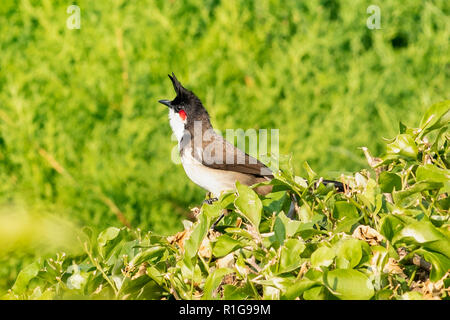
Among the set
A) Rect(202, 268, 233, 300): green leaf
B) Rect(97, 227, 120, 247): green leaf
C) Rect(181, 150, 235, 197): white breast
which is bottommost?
Rect(181, 150, 235, 197): white breast

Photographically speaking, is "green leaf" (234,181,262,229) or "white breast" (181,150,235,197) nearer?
"green leaf" (234,181,262,229)

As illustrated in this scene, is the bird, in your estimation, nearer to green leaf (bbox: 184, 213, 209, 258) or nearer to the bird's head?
the bird's head

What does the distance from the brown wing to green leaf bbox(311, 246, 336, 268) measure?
84.1 inches

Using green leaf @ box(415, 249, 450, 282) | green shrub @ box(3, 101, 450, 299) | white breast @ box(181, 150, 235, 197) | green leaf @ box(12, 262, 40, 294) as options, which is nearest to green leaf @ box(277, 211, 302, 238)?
green shrub @ box(3, 101, 450, 299)

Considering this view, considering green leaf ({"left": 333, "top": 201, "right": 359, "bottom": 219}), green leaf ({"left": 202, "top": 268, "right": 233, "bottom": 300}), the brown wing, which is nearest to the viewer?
green leaf ({"left": 202, "top": 268, "right": 233, "bottom": 300})

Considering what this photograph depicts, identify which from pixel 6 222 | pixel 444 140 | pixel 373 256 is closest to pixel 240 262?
pixel 373 256

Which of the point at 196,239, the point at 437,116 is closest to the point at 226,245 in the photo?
the point at 196,239

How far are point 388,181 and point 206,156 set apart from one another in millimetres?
2084

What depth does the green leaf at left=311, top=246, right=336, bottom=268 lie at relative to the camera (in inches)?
48.8

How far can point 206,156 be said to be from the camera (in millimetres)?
3586

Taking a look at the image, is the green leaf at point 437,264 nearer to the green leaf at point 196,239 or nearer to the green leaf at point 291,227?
the green leaf at point 291,227

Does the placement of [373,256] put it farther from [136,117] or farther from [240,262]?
[136,117]

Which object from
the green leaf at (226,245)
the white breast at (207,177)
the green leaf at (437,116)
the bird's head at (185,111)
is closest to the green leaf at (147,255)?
the green leaf at (226,245)

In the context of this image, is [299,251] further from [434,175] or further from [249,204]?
[434,175]
